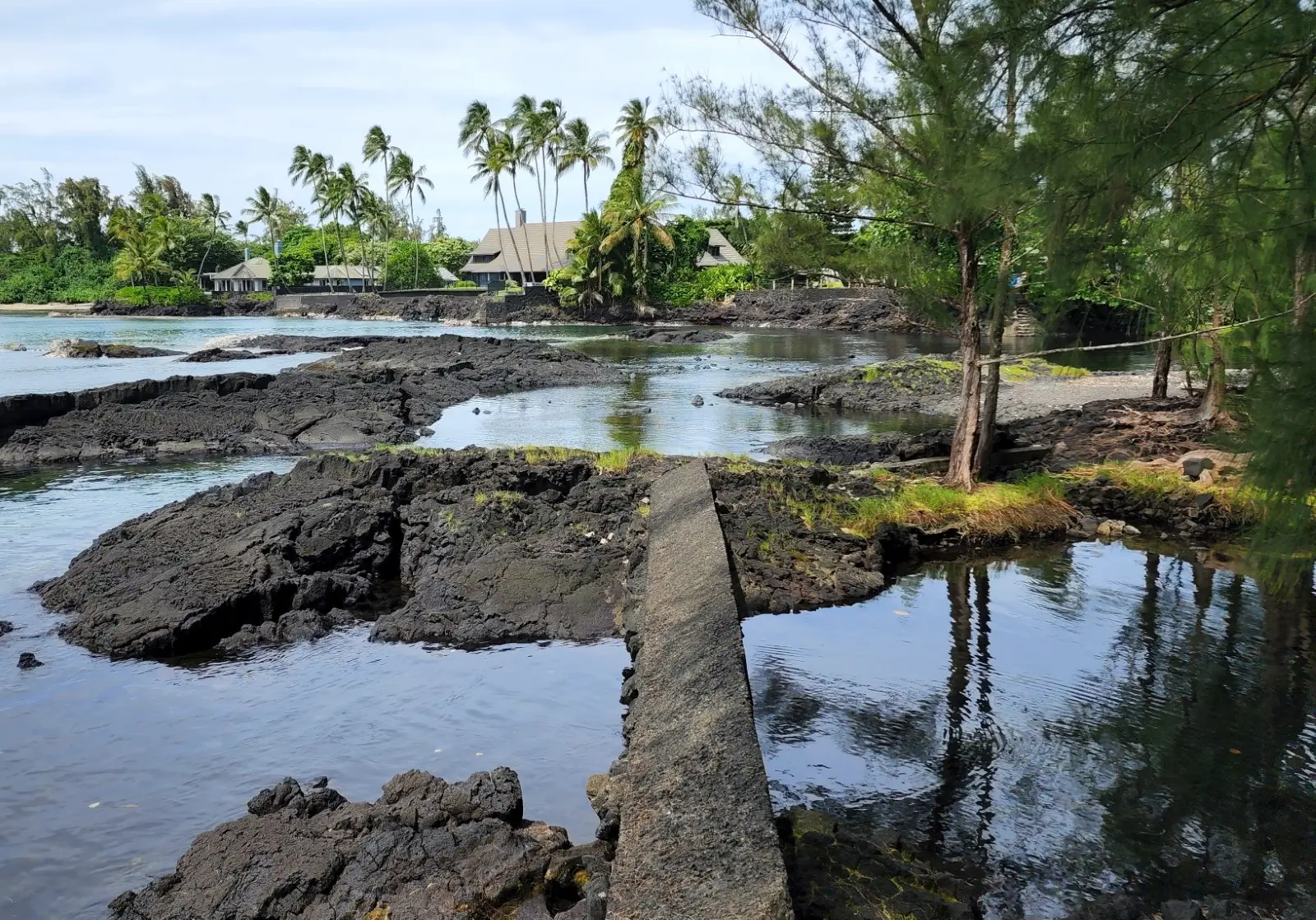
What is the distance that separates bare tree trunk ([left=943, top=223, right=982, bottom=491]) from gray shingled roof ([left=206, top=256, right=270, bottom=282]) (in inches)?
3495

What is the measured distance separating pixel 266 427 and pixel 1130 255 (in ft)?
61.7

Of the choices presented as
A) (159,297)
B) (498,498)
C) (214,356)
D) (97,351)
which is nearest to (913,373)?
(498,498)

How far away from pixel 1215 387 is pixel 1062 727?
11.2 metres

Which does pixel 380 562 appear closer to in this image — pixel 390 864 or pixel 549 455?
pixel 549 455

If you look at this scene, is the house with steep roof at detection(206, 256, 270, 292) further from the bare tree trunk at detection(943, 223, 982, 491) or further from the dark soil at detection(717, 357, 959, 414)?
the bare tree trunk at detection(943, 223, 982, 491)

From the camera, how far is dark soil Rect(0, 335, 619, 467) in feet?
68.9

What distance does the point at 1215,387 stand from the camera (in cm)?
1647

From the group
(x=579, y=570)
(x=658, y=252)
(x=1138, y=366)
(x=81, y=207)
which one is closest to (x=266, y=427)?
(x=579, y=570)

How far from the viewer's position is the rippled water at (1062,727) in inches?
227

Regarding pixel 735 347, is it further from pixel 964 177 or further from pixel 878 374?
pixel 964 177

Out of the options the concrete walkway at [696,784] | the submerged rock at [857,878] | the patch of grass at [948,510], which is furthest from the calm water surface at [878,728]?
the concrete walkway at [696,784]

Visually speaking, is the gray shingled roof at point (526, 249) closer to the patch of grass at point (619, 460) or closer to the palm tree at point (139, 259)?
the palm tree at point (139, 259)

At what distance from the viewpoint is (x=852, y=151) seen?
12.2 meters

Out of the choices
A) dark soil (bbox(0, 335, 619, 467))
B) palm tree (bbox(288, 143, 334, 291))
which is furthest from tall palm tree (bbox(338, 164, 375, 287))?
dark soil (bbox(0, 335, 619, 467))
